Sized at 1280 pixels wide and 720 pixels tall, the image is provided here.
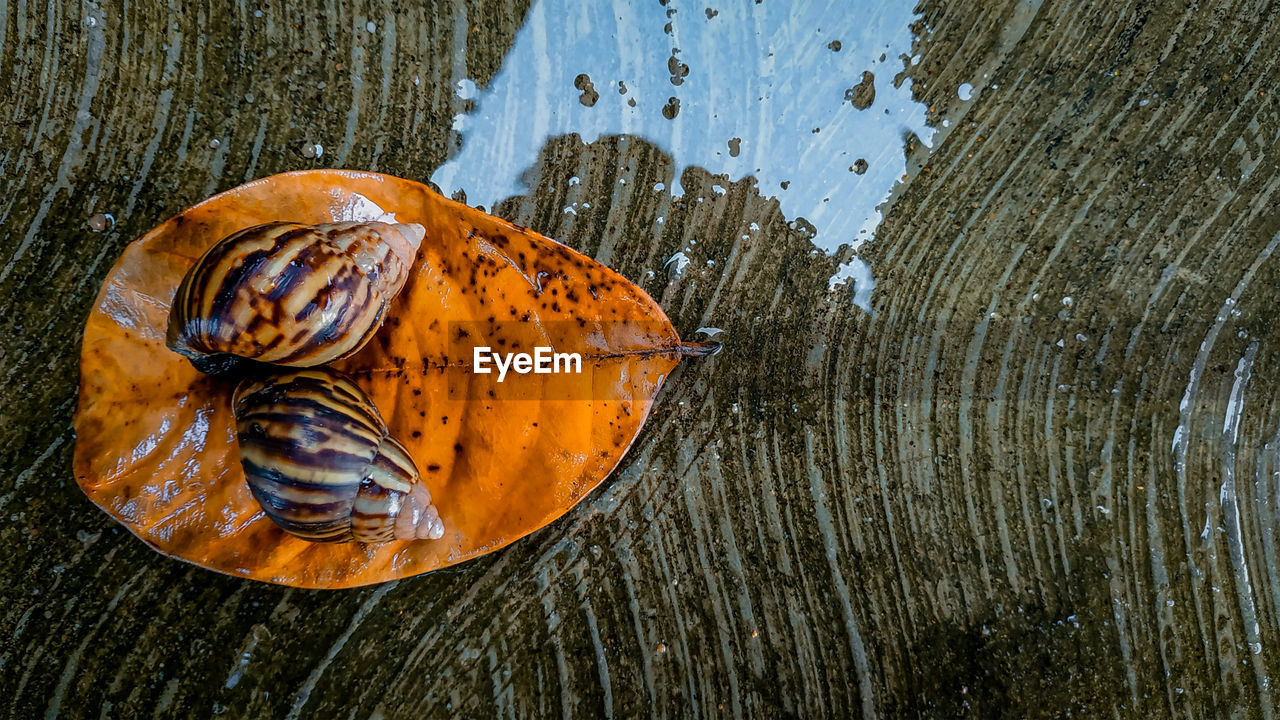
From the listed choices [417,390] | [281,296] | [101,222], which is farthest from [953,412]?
[101,222]

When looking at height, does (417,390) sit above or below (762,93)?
below

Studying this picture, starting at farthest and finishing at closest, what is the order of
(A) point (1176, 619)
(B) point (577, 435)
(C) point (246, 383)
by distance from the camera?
(A) point (1176, 619) < (B) point (577, 435) < (C) point (246, 383)

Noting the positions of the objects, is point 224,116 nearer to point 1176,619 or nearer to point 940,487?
point 940,487

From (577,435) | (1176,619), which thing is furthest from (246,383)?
(1176,619)

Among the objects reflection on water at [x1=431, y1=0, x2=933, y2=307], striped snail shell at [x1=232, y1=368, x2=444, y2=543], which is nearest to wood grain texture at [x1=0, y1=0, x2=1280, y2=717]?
reflection on water at [x1=431, y1=0, x2=933, y2=307]

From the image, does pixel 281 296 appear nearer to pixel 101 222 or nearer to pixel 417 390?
pixel 417 390
